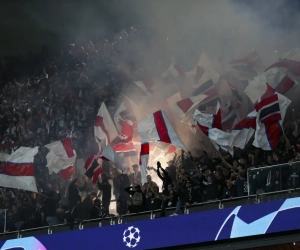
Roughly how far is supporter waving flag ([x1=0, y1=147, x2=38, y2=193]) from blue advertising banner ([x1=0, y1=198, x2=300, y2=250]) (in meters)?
1.53

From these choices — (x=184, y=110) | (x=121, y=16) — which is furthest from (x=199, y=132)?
(x=121, y=16)

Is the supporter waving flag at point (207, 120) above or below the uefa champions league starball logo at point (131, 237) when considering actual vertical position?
above

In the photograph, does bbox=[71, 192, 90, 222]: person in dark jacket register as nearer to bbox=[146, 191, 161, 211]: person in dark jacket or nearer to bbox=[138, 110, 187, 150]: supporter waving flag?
bbox=[146, 191, 161, 211]: person in dark jacket

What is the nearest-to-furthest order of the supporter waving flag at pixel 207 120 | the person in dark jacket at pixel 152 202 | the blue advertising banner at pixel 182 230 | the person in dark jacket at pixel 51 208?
the blue advertising banner at pixel 182 230
the person in dark jacket at pixel 152 202
the supporter waving flag at pixel 207 120
the person in dark jacket at pixel 51 208

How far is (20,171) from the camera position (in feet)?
69.7

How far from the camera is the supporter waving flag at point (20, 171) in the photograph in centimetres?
2111

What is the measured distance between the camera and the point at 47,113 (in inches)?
973

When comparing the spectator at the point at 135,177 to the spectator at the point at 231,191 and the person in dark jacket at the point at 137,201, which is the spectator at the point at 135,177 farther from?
the spectator at the point at 231,191

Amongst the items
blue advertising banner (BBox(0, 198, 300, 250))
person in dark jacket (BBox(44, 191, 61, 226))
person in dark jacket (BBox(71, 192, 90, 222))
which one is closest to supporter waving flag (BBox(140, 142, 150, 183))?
person in dark jacket (BBox(71, 192, 90, 222))

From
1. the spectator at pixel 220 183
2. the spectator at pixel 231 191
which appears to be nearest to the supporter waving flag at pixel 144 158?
the spectator at pixel 220 183

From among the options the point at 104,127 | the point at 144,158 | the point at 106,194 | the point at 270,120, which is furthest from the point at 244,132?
the point at 104,127

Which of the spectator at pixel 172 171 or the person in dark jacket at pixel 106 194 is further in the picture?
→ the person in dark jacket at pixel 106 194

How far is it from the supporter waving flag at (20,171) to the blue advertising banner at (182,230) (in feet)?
5.02

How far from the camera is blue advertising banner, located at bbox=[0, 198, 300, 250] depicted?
51.7 ft
